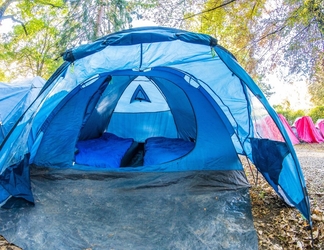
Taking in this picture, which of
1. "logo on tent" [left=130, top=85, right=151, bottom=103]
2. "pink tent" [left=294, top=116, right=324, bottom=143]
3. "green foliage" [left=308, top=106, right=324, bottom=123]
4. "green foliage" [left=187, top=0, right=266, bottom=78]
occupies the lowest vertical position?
"pink tent" [left=294, top=116, right=324, bottom=143]

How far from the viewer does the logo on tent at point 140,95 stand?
4355mm

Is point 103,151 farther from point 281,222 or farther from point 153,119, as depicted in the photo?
point 281,222

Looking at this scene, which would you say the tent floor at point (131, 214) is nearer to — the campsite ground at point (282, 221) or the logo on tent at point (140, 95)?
the campsite ground at point (282, 221)

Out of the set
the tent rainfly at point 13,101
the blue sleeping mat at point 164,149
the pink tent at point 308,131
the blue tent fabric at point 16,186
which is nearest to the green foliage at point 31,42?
the tent rainfly at point 13,101

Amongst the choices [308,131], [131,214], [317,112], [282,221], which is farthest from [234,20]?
[317,112]

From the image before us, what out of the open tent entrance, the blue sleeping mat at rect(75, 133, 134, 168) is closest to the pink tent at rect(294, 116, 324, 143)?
the open tent entrance

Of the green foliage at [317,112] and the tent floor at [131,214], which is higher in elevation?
the green foliage at [317,112]

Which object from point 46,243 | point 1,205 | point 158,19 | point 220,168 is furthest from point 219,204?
point 158,19

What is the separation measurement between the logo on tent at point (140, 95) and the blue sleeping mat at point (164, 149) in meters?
0.79

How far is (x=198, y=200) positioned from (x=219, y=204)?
0.72ft

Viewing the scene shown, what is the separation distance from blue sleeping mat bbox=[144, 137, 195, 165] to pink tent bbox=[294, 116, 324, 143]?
5835mm

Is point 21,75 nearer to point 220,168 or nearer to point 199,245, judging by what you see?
point 220,168

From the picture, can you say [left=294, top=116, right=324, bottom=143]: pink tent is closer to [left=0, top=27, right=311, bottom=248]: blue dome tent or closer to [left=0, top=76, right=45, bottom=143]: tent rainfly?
[left=0, top=27, right=311, bottom=248]: blue dome tent

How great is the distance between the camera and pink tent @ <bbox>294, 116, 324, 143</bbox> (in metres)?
7.85
